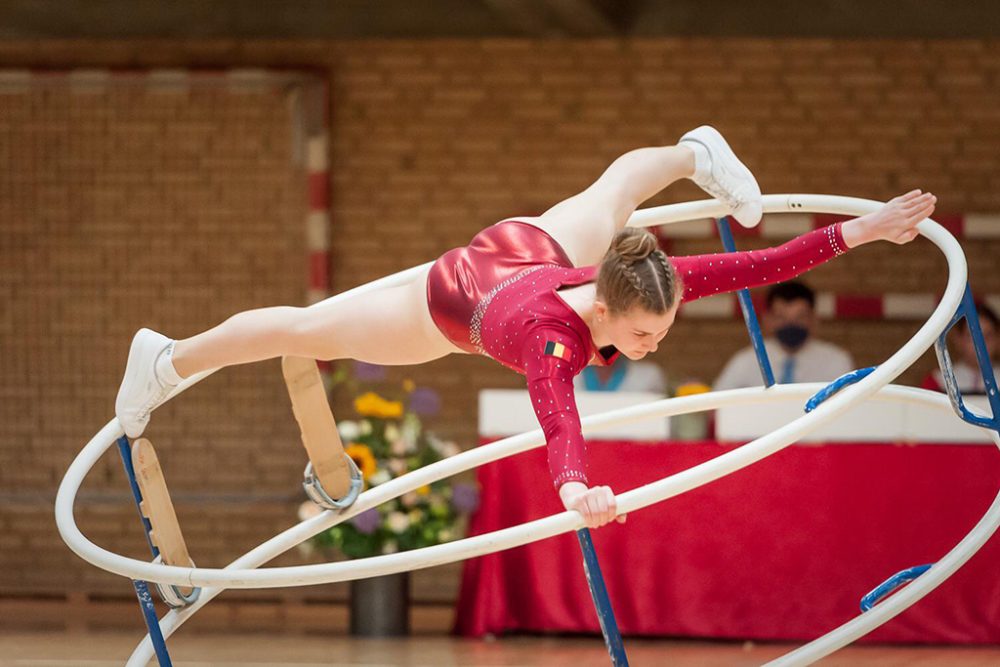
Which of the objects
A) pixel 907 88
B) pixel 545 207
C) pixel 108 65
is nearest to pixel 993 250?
pixel 907 88

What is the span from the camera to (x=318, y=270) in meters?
7.01

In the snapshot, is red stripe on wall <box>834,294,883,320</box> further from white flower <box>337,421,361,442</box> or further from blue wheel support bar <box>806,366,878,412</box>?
blue wheel support bar <box>806,366,878,412</box>

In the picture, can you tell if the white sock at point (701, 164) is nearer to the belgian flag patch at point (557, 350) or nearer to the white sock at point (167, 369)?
the belgian flag patch at point (557, 350)

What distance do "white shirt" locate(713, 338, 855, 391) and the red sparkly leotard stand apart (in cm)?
308

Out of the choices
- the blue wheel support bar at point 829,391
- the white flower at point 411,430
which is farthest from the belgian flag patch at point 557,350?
the white flower at point 411,430

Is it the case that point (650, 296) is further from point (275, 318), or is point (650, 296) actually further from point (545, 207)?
point (545, 207)

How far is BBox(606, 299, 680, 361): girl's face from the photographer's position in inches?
108

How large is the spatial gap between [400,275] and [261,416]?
146 inches

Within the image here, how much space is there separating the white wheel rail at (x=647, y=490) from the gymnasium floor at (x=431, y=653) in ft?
5.09

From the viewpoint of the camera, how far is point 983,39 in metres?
6.93

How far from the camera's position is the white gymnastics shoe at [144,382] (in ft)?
10.9

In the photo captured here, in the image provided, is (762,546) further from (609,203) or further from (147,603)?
(147,603)

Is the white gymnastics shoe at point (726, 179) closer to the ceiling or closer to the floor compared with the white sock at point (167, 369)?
closer to the ceiling

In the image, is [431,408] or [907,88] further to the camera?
[907,88]
